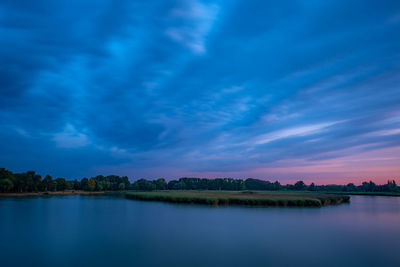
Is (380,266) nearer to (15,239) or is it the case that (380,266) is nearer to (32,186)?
(15,239)

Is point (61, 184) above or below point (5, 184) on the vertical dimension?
below

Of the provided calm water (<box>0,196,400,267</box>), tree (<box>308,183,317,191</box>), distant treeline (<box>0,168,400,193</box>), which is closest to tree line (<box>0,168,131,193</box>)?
distant treeline (<box>0,168,400,193</box>)

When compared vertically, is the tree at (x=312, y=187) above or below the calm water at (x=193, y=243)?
below

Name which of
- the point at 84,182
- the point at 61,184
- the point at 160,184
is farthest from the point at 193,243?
the point at 160,184

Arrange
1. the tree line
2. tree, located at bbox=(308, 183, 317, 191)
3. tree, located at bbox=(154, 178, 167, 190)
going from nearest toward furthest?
the tree line
tree, located at bbox=(308, 183, 317, 191)
tree, located at bbox=(154, 178, 167, 190)

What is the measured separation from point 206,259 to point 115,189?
119355 millimetres

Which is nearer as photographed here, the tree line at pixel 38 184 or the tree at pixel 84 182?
the tree line at pixel 38 184

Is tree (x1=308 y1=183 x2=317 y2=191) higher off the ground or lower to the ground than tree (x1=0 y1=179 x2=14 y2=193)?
lower

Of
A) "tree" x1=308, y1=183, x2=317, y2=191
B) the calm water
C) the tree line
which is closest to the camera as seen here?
the calm water

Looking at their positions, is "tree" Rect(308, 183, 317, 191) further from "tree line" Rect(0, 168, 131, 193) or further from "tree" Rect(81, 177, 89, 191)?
"tree" Rect(81, 177, 89, 191)

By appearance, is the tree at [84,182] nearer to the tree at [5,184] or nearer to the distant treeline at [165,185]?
the distant treeline at [165,185]

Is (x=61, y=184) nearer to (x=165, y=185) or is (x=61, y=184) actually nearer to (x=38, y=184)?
(x=38, y=184)

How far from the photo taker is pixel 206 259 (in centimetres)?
1519

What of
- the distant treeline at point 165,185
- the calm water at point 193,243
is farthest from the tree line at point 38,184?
the calm water at point 193,243
